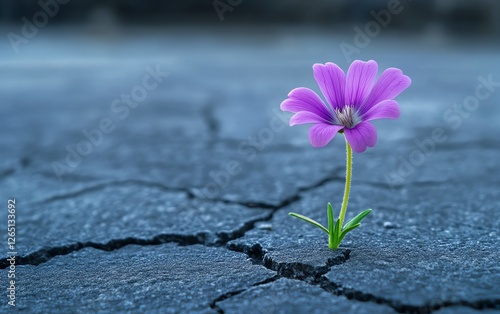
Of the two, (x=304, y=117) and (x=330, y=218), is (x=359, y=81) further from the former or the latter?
(x=330, y=218)

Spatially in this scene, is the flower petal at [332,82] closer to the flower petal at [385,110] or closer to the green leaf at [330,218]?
the flower petal at [385,110]

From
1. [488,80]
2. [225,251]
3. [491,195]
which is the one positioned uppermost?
[488,80]

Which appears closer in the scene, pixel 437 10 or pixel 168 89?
pixel 168 89

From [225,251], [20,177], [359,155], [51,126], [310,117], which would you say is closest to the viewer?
[310,117]

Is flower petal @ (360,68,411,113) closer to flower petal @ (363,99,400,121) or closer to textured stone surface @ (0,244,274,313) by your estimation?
flower petal @ (363,99,400,121)

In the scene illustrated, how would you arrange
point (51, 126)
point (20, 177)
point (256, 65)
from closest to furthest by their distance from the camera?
1. point (20, 177)
2. point (51, 126)
3. point (256, 65)

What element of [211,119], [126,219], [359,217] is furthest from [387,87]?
[211,119]

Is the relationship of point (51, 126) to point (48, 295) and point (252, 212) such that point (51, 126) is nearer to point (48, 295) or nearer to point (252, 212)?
point (252, 212)

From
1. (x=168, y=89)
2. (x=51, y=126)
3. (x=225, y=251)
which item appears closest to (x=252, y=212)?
(x=225, y=251)
